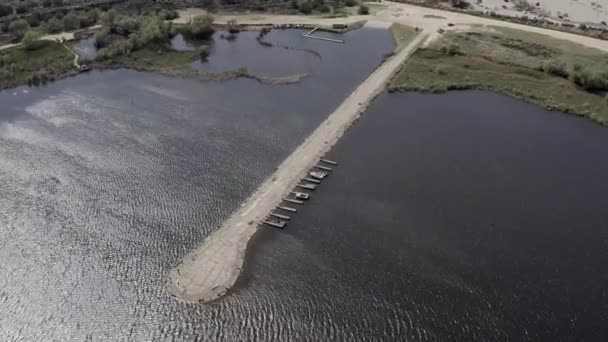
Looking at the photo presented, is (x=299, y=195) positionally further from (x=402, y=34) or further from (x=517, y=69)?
(x=402, y=34)

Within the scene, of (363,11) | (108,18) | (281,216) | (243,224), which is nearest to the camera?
(243,224)

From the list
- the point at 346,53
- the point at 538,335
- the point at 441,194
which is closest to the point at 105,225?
the point at 441,194

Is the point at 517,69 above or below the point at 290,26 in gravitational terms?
below

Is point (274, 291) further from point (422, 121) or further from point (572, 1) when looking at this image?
point (572, 1)

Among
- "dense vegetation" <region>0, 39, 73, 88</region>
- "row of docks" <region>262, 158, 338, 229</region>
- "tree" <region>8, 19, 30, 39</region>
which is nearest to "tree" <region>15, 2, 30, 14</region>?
"tree" <region>8, 19, 30, 39</region>

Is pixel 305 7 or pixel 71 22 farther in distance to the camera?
pixel 305 7

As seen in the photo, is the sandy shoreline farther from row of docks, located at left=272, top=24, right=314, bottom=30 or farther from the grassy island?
row of docks, located at left=272, top=24, right=314, bottom=30

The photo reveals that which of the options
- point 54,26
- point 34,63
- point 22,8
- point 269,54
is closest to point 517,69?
point 269,54
